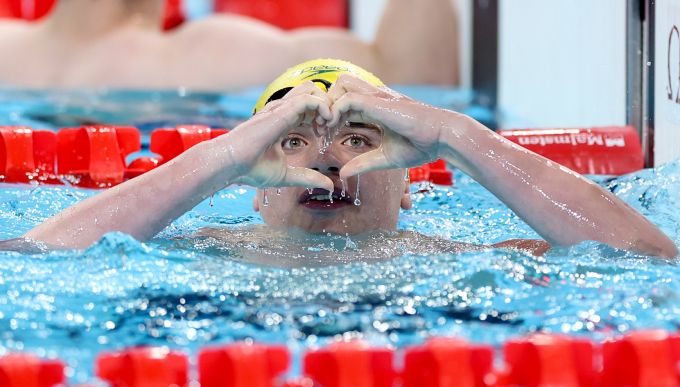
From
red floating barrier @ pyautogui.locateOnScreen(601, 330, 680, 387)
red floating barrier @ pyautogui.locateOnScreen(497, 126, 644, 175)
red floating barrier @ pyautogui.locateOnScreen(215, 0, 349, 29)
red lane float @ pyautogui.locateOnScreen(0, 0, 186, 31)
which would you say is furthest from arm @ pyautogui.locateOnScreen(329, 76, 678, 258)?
red lane float @ pyautogui.locateOnScreen(0, 0, 186, 31)

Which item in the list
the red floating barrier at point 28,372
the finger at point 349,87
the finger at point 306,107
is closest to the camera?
the red floating barrier at point 28,372

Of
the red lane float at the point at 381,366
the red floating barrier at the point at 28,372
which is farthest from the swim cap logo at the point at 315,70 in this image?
the red floating barrier at the point at 28,372

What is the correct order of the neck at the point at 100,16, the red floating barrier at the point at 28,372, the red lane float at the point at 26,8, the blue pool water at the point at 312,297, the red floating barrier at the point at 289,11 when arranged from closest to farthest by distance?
the red floating barrier at the point at 28,372 < the blue pool water at the point at 312,297 < the neck at the point at 100,16 < the red floating barrier at the point at 289,11 < the red lane float at the point at 26,8

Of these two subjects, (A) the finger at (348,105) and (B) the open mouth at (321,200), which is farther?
(B) the open mouth at (321,200)

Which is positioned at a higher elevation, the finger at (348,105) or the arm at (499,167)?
the finger at (348,105)

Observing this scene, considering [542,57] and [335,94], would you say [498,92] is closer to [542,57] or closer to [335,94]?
[542,57]

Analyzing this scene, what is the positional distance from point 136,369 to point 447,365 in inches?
20.2

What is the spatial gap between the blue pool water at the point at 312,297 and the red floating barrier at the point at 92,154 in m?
1.73

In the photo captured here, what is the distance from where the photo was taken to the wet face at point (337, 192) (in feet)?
7.83

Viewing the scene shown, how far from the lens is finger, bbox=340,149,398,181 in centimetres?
221

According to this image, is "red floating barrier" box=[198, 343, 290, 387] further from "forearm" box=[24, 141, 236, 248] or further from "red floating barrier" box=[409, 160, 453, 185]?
"red floating barrier" box=[409, 160, 453, 185]

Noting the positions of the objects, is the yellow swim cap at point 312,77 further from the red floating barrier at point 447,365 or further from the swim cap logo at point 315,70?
the red floating barrier at point 447,365

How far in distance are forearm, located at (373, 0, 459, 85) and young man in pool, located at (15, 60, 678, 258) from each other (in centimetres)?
574

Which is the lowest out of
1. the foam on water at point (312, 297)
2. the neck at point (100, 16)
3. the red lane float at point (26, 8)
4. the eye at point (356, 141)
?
the foam on water at point (312, 297)
